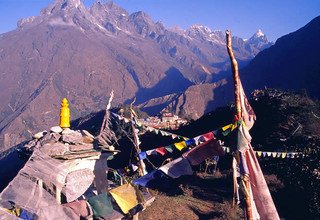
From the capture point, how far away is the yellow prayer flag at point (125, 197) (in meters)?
8.46

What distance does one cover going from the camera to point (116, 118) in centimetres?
1562

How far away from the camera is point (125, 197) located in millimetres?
8633

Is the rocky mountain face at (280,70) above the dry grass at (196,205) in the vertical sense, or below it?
above

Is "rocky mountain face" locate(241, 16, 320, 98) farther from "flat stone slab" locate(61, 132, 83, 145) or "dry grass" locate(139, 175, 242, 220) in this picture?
"flat stone slab" locate(61, 132, 83, 145)

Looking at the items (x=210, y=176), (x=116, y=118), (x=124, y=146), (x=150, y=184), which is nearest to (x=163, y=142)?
(x=124, y=146)

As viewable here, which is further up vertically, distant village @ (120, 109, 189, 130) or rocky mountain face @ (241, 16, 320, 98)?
rocky mountain face @ (241, 16, 320, 98)

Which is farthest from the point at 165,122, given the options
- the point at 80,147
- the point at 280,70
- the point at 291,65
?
the point at 280,70

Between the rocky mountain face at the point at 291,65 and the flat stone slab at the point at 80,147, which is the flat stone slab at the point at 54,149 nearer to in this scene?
the flat stone slab at the point at 80,147

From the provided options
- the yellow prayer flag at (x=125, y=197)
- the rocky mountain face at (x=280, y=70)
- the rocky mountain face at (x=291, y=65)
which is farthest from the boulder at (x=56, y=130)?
the rocky mountain face at (x=280, y=70)

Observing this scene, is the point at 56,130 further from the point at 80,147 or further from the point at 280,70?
the point at 280,70

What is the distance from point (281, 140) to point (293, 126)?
1583mm

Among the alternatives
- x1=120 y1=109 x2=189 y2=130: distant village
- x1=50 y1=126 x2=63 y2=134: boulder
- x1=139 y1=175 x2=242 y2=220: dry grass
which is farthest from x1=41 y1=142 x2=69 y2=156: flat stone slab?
x1=120 y1=109 x2=189 y2=130: distant village

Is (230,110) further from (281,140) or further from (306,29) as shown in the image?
(306,29)

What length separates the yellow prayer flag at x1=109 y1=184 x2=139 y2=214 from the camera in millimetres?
8461
